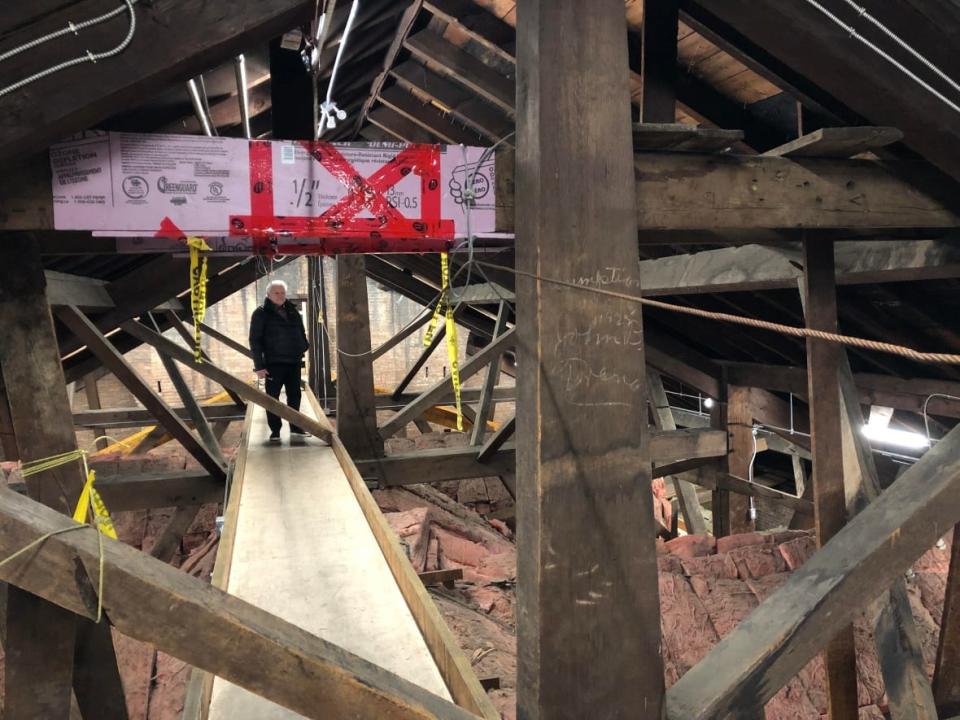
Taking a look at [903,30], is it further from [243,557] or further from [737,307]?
[737,307]

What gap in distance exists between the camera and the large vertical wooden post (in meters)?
1.69

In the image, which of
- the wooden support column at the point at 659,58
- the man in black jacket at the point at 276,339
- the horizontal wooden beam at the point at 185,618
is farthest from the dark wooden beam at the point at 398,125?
the horizontal wooden beam at the point at 185,618

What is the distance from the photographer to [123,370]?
4305 mm

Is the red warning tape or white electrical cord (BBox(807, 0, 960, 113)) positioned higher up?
white electrical cord (BBox(807, 0, 960, 113))

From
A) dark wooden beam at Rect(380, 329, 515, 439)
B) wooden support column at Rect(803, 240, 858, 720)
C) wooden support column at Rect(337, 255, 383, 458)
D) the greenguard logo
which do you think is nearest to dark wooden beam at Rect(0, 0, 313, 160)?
the greenguard logo

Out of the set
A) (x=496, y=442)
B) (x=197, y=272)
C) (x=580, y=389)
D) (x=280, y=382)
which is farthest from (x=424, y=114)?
(x=580, y=389)

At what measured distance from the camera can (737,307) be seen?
5.98 metres

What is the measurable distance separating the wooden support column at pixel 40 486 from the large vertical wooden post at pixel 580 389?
1.12 m

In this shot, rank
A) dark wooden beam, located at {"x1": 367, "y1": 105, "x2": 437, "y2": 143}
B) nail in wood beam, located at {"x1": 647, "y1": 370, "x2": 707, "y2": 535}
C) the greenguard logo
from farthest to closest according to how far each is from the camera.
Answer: nail in wood beam, located at {"x1": 647, "y1": 370, "x2": 707, "y2": 535} → dark wooden beam, located at {"x1": 367, "y1": 105, "x2": 437, "y2": 143} → the greenguard logo

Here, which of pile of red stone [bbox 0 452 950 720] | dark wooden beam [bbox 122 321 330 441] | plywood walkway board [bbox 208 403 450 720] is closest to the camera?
plywood walkway board [bbox 208 403 450 720]

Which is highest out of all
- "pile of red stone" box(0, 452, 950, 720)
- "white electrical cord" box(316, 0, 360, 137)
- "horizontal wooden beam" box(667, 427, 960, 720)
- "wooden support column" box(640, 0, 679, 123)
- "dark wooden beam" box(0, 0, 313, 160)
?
"white electrical cord" box(316, 0, 360, 137)

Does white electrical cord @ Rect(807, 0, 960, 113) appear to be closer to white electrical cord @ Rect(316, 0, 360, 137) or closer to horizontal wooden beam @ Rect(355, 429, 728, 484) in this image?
white electrical cord @ Rect(316, 0, 360, 137)

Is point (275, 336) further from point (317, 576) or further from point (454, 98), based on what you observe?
point (317, 576)

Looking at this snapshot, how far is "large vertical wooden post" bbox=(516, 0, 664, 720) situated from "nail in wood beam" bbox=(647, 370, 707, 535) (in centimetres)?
678
